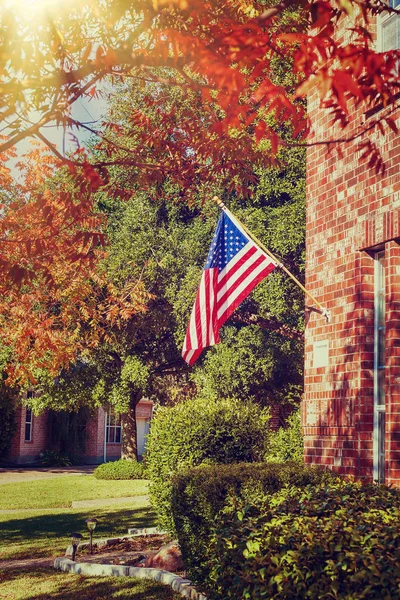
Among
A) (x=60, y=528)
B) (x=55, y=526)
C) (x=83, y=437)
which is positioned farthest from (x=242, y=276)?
(x=83, y=437)

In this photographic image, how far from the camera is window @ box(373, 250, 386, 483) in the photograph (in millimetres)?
7805

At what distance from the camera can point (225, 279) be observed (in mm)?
9602

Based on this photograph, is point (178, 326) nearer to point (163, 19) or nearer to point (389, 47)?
point (389, 47)

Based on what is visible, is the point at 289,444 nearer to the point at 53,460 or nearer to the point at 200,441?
the point at 200,441

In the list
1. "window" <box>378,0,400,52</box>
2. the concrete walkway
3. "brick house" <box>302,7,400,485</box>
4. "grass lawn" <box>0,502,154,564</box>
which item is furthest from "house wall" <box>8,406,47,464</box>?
"window" <box>378,0,400,52</box>

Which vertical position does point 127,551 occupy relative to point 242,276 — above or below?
below

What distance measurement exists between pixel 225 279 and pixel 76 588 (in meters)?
3.87

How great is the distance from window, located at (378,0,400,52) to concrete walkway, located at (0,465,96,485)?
23.4 m

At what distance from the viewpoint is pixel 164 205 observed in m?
26.5

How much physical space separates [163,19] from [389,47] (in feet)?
10.1

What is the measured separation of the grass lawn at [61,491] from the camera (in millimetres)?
20844

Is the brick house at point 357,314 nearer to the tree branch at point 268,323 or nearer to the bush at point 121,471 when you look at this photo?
the tree branch at point 268,323

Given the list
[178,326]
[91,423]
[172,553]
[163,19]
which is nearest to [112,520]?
[172,553]

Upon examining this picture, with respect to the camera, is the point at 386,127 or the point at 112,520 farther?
the point at 112,520
